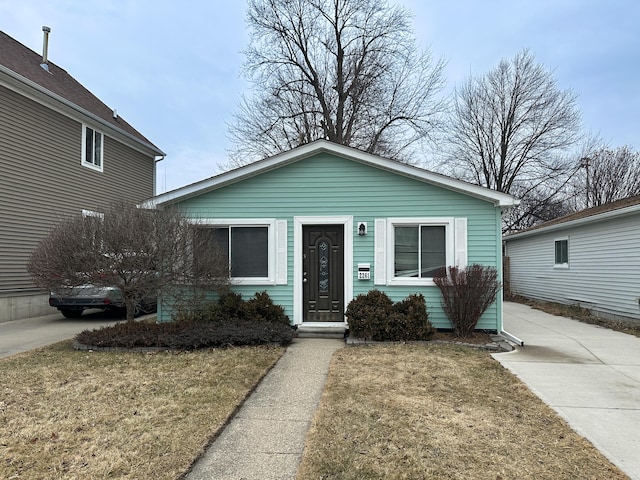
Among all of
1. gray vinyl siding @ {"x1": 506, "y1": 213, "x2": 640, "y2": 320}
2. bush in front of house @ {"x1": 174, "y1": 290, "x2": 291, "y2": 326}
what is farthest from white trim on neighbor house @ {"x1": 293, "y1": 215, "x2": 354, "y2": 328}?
gray vinyl siding @ {"x1": 506, "y1": 213, "x2": 640, "y2": 320}

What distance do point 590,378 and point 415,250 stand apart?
141 inches

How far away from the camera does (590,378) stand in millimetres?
5312

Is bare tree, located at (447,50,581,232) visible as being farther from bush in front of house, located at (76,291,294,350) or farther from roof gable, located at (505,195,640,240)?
bush in front of house, located at (76,291,294,350)

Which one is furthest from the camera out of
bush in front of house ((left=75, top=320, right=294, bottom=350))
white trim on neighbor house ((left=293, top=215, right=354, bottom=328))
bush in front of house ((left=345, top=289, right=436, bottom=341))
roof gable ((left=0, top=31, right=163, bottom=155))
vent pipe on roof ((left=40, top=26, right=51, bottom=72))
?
vent pipe on roof ((left=40, top=26, right=51, bottom=72))

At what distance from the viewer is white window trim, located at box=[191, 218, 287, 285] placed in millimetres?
8234

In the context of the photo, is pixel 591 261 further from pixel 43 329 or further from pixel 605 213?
pixel 43 329

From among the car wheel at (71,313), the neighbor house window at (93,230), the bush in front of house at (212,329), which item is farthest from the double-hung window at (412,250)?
the car wheel at (71,313)

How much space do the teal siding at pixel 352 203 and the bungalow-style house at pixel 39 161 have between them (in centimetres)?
263

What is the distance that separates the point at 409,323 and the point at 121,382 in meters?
4.53

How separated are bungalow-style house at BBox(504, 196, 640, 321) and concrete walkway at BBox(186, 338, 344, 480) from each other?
8148mm

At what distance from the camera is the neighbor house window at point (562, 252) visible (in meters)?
13.1

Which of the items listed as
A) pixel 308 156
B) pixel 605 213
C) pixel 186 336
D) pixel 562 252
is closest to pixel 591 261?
pixel 605 213

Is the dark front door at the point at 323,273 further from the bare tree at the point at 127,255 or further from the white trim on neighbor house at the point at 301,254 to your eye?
the bare tree at the point at 127,255

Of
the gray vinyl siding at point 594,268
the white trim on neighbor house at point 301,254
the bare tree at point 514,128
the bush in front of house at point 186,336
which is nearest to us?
the bush in front of house at point 186,336
